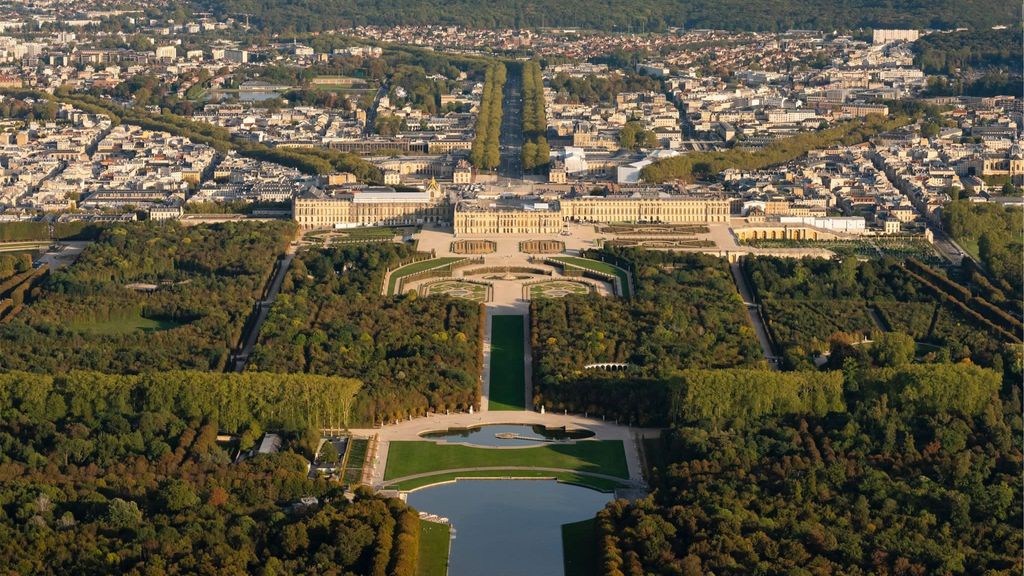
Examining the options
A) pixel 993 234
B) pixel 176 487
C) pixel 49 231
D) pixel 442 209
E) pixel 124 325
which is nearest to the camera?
pixel 176 487

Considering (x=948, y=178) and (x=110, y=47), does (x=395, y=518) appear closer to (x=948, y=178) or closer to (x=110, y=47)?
(x=948, y=178)

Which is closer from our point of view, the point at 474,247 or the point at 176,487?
the point at 176,487

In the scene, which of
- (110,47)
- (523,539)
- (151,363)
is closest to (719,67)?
(110,47)

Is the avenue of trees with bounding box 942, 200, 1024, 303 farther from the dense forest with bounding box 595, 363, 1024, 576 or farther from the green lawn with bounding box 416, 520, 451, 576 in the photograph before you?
the green lawn with bounding box 416, 520, 451, 576

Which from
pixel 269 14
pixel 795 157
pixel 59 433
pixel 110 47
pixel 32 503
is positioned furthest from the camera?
pixel 269 14

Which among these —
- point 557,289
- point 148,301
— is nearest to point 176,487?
point 148,301

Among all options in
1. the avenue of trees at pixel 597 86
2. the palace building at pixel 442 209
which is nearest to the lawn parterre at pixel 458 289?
the palace building at pixel 442 209

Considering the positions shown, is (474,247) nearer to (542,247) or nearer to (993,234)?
(542,247)
